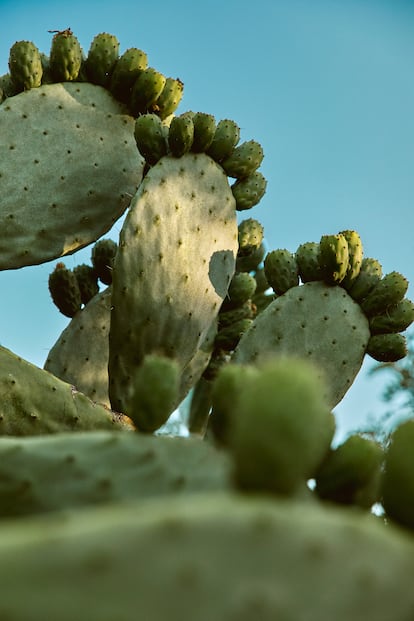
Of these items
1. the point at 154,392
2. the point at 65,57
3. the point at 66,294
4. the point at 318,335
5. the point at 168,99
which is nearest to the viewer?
the point at 154,392

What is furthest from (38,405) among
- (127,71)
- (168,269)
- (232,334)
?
(127,71)

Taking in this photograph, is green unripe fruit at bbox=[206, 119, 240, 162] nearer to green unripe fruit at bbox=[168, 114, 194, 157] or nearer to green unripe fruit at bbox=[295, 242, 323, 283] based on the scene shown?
green unripe fruit at bbox=[168, 114, 194, 157]

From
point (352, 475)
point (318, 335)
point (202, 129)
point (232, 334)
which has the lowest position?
point (352, 475)

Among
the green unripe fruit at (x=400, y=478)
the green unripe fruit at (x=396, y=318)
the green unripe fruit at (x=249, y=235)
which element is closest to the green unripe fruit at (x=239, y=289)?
the green unripe fruit at (x=249, y=235)

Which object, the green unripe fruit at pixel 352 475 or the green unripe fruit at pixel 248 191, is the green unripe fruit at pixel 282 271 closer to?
the green unripe fruit at pixel 248 191

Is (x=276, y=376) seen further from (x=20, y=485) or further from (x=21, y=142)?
(x=21, y=142)

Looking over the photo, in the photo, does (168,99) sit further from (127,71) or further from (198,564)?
(198,564)

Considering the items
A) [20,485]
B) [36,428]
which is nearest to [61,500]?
[20,485]
